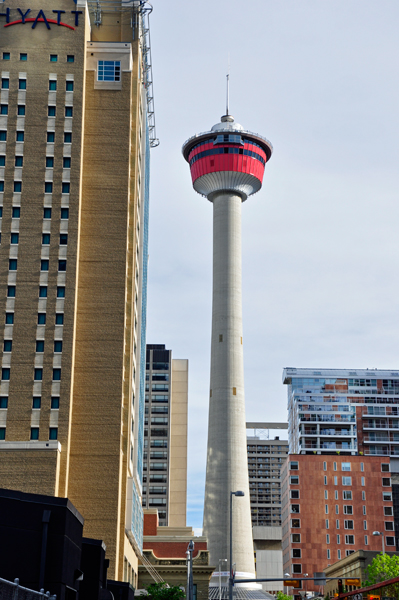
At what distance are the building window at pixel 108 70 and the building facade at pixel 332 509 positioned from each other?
98.5m

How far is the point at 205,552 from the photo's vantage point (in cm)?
10812

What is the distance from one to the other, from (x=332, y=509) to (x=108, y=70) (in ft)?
344

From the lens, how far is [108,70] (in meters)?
97.5

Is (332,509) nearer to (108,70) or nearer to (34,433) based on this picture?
(34,433)

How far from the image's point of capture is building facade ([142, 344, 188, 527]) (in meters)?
183

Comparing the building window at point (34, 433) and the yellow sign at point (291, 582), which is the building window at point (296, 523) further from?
the yellow sign at point (291, 582)

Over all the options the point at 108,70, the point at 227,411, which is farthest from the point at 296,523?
the point at 108,70

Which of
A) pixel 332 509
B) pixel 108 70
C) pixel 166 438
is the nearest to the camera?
pixel 108 70

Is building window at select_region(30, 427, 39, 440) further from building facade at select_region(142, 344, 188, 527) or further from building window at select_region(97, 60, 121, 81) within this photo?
building facade at select_region(142, 344, 188, 527)

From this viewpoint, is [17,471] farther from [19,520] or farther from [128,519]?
[19,520]

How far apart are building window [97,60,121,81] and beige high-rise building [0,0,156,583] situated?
0.52ft

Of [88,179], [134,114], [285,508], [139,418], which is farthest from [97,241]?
[285,508]

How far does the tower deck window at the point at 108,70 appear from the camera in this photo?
320 feet

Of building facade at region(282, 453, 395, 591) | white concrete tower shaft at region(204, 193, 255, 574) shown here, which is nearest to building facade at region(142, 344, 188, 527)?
building facade at region(282, 453, 395, 591)
